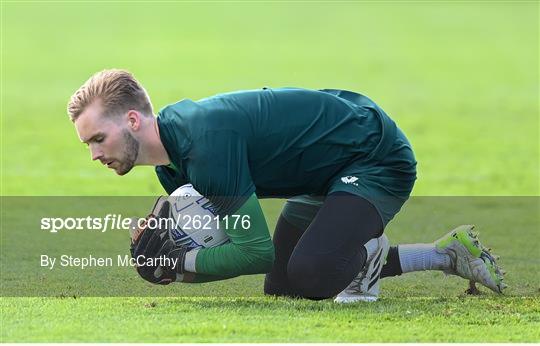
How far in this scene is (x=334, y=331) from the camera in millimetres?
7238

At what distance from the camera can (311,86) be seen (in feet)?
80.4

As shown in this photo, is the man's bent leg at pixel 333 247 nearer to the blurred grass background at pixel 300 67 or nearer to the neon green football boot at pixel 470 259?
the neon green football boot at pixel 470 259

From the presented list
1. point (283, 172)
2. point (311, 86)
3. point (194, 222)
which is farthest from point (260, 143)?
point (311, 86)

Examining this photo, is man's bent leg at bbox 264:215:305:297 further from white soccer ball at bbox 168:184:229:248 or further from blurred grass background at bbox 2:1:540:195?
blurred grass background at bbox 2:1:540:195

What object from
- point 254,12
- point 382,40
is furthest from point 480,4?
point 382,40

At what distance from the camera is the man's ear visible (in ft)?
25.1

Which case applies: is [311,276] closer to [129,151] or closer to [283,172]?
[283,172]

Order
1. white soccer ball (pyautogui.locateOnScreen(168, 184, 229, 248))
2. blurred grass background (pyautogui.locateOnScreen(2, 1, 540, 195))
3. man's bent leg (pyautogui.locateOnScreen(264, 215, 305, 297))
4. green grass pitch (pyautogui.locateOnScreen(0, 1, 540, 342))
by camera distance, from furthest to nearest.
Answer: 1. blurred grass background (pyautogui.locateOnScreen(2, 1, 540, 195))
2. man's bent leg (pyautogui.locateOnScreen(264, 215, 305, 297))
3. white soccer ball (pyautogui.locateOnScreen(168, 184, 229, 248))
4. green grass pitch (pyautogui.locateOnScreen(0, 1, 540, 342))

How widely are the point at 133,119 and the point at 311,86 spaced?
55.7 ft

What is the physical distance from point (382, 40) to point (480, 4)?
11.1 meters

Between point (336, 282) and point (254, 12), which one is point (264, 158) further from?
point (254, 12)

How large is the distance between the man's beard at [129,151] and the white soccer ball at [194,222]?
1.94 ft

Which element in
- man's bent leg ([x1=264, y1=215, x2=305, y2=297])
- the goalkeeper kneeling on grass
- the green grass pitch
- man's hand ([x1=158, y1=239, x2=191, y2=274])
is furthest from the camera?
man's bent leg ([x1=264, y1=215, x2=305, y2=297])

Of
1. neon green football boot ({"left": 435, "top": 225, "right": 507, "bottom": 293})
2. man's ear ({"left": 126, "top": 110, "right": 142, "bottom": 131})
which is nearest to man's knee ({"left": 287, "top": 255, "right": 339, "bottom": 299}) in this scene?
neon green football boot ({"left": 435, "top": 225, "right": 507, "bottom": 293})
